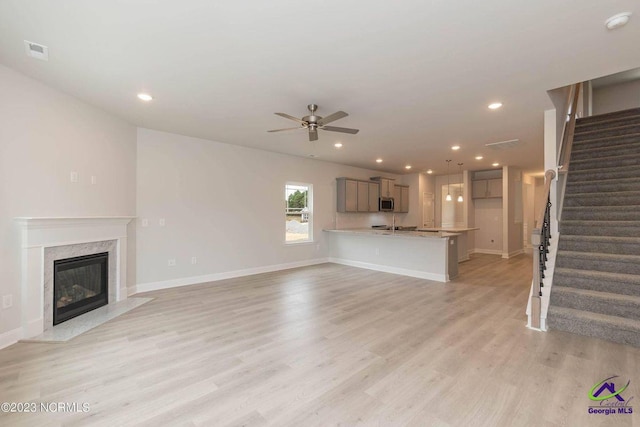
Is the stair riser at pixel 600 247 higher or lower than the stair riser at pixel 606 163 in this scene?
lower

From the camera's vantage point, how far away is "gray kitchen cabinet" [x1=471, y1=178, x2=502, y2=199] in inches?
346

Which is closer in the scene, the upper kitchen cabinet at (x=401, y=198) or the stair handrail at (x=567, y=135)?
the stair handrail at (x=567, y=135)

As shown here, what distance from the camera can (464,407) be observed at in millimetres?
1900

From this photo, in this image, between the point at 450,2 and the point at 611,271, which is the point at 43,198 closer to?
the point at 450,2

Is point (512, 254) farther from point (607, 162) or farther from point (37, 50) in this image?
point (37, 50)

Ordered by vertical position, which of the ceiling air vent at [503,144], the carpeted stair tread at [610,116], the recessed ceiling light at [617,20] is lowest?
the ceiling air vent at [503,144]

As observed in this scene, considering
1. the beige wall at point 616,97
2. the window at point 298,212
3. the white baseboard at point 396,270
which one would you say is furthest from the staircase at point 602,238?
the window at point 298,212

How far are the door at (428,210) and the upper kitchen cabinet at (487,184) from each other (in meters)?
1.41

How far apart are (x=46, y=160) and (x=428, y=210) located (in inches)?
392

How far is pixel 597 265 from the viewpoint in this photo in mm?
3432

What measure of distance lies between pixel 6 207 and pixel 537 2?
4951 millimetres

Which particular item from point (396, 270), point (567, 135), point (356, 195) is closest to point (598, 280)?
point (567, 135)

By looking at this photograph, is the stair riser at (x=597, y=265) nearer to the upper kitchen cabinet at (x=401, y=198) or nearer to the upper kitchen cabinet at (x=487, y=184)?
the upper kitchen cabinet at (x=401, y=198)

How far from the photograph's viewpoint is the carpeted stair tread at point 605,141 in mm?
4770
